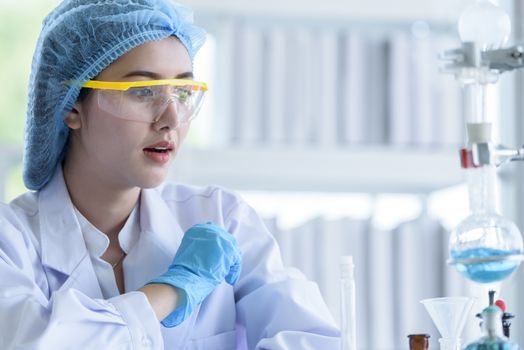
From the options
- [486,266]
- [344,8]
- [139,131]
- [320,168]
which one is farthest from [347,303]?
[344,8]

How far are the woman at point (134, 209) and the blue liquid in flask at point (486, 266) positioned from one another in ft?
1.44

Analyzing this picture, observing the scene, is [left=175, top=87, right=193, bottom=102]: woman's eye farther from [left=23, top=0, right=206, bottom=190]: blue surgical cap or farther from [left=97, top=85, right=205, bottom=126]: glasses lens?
[left=23, top=0, right=206, bottom=190]: blue surgical cap

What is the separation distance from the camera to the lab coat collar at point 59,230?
1.74 metres

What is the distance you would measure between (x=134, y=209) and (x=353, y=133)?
1155 mm

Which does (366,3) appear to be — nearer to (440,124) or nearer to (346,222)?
(440,124)

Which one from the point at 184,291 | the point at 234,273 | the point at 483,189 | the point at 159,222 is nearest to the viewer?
the point at 483,189

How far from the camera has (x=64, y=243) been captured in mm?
1767

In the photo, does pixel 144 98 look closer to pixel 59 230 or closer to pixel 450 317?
pixel 59 230

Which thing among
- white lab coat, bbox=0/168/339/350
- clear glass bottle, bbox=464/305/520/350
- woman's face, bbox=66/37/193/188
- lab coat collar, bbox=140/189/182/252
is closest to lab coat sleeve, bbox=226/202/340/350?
white lab coat, bbox=0/168/339/350

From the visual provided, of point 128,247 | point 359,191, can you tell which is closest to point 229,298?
point 128,247

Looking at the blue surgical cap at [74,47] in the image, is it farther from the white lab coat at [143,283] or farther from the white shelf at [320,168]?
the white shelf at [320,168]

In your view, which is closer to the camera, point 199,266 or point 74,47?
point 199,266

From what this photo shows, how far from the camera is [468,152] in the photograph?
133cm

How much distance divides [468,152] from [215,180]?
1578mm
